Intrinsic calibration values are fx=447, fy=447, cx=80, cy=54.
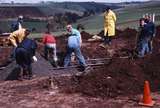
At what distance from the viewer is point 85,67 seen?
15.5m

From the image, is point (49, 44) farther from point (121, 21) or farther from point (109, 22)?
point (121, 21)

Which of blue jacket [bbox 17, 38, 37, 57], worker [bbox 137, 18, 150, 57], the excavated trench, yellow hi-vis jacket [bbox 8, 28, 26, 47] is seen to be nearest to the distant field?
worker [bbox 137, 18, 150, 57]

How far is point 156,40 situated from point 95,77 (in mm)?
9365

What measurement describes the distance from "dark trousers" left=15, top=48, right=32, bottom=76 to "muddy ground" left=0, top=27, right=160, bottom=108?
428mm

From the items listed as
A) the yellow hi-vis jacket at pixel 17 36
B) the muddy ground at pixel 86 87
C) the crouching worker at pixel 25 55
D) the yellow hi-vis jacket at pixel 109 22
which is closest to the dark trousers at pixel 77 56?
the muddy ground at pixel 86 87

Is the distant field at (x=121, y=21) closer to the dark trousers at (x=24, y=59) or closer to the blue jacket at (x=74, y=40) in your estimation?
the blue jacket at (x=74, y=40)

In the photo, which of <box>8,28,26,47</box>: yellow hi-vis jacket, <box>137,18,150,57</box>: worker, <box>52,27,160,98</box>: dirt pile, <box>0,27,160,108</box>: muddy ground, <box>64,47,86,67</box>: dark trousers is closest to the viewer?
<box>0,27,160,108</box>: muddy ground

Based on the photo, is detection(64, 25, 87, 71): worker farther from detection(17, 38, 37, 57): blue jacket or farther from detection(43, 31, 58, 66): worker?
detection(17, 38, 37, 57): blue jacket

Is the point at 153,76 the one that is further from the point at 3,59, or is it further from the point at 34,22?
the point at 34,22

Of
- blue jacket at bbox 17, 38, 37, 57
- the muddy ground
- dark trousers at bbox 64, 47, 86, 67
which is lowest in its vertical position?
the muddy ground

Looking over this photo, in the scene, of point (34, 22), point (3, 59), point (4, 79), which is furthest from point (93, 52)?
point (34, 22)

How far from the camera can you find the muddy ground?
37.6 ft

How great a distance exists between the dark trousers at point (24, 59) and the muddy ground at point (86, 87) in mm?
428

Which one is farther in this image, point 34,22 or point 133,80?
point 34,22
